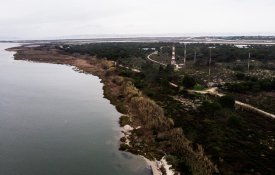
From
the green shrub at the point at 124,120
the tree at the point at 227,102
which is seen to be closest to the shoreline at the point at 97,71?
the green shrub at the point at 124,120

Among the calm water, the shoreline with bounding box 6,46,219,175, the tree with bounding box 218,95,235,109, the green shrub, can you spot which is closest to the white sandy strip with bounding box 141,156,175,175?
the shoreline with bounding box 6,46,219,175

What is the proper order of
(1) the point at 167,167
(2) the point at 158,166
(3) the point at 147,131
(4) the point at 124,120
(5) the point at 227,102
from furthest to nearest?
(5) the point at 227,102 < (4) the point at 124,120 < (3) the point at 147,131 < (2) the point at 158,166 < (1) the point at 167,167

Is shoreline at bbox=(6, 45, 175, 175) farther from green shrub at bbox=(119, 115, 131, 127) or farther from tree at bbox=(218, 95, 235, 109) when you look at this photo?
tree at bbox=(218, 95, 235, 109)

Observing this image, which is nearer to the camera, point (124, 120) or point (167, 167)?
point (167, 167)

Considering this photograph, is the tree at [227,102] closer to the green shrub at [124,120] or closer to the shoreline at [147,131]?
the shoreline at [147,131]

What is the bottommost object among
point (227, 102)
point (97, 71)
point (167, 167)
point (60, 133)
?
point (167, 167)

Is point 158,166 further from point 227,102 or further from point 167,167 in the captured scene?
point 227,102

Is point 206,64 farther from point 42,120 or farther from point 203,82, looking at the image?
point 42,120

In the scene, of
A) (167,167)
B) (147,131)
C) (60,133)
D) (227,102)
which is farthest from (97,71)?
(167,167)

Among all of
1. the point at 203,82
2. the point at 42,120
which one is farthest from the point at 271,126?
the point at 42,120
